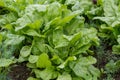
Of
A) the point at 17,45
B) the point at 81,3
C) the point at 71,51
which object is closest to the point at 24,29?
the point at 17,45

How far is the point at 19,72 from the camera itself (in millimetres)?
3934

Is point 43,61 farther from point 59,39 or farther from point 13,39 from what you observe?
point 13,39

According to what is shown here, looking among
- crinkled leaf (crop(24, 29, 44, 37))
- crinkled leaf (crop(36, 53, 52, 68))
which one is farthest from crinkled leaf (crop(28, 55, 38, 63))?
crinkled leaf (crop(24, 29, 44, 37))

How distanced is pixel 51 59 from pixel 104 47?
3.20 ft

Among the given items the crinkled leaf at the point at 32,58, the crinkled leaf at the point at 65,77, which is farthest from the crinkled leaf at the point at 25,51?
the crinkled leaf at the point at 65,77

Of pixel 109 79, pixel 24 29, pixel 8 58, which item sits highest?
pixel 24 29

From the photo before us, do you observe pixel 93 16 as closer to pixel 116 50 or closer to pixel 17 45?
pixel 116 50

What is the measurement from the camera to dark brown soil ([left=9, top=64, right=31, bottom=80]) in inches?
152

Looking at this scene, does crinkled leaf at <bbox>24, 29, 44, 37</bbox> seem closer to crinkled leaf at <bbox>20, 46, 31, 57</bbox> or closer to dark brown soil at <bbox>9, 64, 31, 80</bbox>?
crinkled leaf at <bbox>20, 46, 31, 57</bbox>

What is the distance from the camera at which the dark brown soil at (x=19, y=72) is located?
12.6ft

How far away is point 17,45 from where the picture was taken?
156 inches

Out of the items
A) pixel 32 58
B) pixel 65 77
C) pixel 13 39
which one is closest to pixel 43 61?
pixel 32 58

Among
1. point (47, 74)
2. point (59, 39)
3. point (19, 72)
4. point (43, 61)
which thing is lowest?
point (19, 72)

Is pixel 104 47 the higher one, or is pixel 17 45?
pixel 17 45
